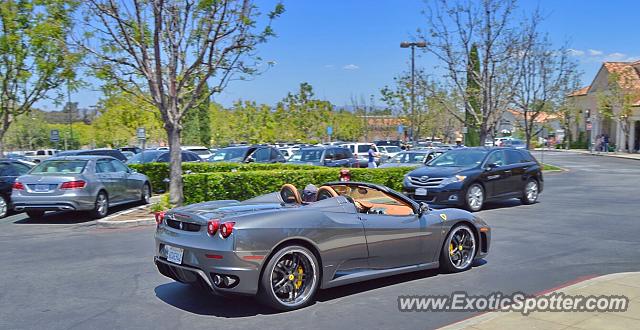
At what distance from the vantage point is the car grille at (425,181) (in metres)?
14.6

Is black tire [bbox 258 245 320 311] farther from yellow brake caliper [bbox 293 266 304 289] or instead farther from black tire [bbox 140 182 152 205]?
black tire [bbox 140 182 152 205]

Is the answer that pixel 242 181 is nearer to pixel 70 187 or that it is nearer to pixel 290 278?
pixel 70 187

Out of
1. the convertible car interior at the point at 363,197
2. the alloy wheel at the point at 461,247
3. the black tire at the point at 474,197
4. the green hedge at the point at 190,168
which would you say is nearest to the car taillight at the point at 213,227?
the convertible car interior at the point at 363,197

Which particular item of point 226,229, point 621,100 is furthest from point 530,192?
point 621,100

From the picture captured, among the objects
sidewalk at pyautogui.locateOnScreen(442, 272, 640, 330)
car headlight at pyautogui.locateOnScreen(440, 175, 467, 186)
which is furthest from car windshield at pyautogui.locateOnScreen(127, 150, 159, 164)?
sidewalk at pyautogui.locateOnScreen(442, 272, 640, 330)

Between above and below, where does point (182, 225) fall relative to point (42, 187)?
above

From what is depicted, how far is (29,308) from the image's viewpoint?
21.7 feet

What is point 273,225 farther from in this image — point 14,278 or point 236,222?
point 14,278

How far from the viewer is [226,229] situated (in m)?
6.06

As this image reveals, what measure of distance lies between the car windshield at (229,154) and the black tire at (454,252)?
16.7 meters

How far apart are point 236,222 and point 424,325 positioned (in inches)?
83.6

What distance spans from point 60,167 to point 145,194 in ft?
10.2

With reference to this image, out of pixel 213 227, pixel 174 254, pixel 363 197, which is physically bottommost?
pixel 174 254

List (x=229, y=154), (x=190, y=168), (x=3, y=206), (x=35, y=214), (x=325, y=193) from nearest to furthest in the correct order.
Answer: (x=325, y=193)
(x=3, y=206)
(x=35, y=214)
(x=190, y=168)
(x=229, y=154)
